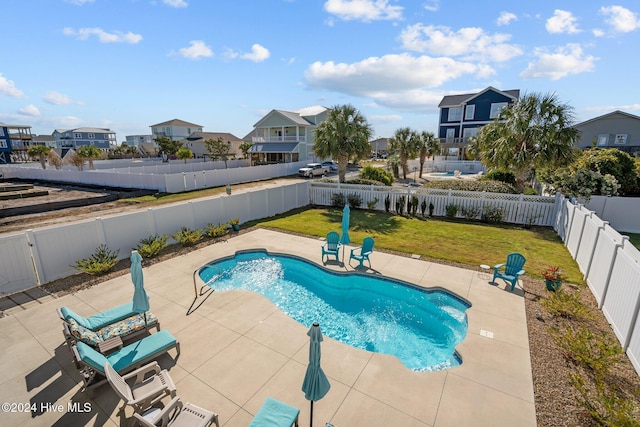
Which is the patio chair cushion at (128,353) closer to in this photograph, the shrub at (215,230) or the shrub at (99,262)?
the shrub at (99,262)

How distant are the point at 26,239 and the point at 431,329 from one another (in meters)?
11.7

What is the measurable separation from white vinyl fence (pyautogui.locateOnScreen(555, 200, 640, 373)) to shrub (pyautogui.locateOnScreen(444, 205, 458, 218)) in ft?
19.8

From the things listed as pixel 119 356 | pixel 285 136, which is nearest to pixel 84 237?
pixel 119 356

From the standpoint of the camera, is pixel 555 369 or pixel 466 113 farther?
pixel 466 113

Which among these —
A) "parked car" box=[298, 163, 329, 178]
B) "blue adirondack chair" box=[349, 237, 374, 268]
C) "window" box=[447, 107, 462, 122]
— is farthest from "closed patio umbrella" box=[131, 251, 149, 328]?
"window" box=[447, 107, 462, 122]

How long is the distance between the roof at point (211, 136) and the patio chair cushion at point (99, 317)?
66382mm

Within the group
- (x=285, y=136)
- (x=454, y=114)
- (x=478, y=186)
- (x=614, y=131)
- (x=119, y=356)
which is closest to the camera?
(x=119, y=356)

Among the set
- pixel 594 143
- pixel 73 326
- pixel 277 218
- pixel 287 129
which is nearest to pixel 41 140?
pixel 287 129

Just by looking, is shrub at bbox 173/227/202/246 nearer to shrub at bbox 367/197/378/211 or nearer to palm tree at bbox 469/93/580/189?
shrub at bbox 367/197/378/211

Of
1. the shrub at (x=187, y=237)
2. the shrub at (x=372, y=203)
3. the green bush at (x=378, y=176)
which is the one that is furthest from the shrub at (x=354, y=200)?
the shrub at (x=187, y=237)

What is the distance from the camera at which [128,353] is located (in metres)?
5.37

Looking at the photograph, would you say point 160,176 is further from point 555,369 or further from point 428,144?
point 428,144

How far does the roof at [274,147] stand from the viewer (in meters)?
43.2

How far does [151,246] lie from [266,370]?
302 inches
